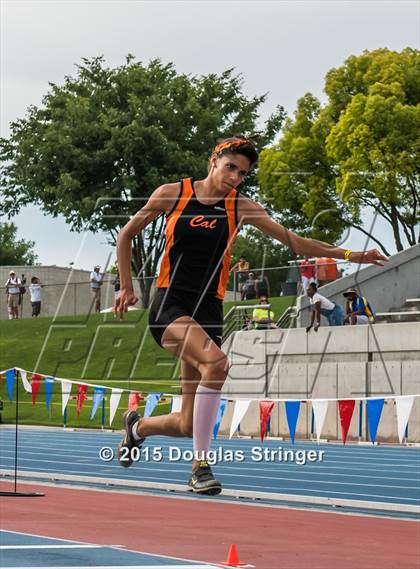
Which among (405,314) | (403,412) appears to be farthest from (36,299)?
(403,412)

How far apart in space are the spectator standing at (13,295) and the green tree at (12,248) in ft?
178

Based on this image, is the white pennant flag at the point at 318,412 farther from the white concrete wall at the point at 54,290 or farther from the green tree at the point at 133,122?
the white concrete wall at the point at 54,290

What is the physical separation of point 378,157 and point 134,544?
121 ft

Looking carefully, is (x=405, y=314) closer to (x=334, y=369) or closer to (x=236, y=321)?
(x=334, y=369)

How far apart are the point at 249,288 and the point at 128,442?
1241 cm

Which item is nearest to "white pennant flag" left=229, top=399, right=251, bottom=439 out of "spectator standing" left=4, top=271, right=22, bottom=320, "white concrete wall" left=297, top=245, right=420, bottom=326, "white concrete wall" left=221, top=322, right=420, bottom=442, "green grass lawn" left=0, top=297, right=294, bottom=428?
"white concrete wall" left=221, top=322, right=420, bottom=442

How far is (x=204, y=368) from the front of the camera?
423 cm

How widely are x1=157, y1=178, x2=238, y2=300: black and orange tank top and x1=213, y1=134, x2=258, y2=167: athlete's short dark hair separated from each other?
0.43 ft

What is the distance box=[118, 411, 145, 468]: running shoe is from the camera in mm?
4879

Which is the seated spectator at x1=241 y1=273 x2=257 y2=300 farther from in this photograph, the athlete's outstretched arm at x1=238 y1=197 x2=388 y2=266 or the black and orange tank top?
the black and orange tank top

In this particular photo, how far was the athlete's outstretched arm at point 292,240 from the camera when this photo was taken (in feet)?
14.0

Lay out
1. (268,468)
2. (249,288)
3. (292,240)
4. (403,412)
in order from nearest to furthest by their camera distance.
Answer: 1. (292,240)
2. (249,288)
3. (403,412)
4. (268,468)

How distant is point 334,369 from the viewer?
30.2 metres

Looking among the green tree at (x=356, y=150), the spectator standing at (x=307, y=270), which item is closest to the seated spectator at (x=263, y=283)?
the spectator standing at (x=307, y=270)
